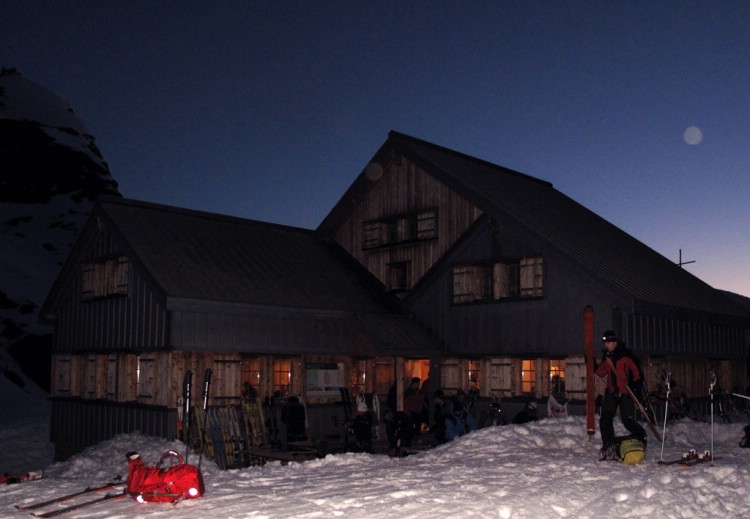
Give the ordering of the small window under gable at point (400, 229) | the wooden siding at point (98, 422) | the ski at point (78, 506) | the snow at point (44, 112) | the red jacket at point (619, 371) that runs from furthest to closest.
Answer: the snow at point (44, 112) < the small window under gable at point (400, 229) < the wooden siding at point (98, 422) < the red jacket at point (619, 371) < the ski at point (78, 506)


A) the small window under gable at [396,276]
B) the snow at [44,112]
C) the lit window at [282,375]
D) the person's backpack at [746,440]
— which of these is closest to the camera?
the person's backpack at [746,440]

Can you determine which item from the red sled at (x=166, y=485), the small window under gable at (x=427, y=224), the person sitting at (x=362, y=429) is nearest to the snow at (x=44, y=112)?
the small window under gable at (x=427, y=224)

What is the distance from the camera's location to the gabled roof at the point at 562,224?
22.0m

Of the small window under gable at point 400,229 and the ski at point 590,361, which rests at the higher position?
the small window under gable at point 400,229

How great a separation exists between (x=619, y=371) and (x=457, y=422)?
5507mm

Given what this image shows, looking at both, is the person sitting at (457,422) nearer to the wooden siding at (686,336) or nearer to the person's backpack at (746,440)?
the wooden siding at (686,336)

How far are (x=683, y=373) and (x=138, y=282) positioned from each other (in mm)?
15442

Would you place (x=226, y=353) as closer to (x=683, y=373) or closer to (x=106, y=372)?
(x=106, y=372)

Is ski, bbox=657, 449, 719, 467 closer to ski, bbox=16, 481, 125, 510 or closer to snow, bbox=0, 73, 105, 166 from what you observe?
ski, bbox=16, 481, 125, 510

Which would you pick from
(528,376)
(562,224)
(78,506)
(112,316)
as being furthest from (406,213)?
(78,506)

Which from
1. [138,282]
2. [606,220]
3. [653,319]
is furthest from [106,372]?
[606,220]

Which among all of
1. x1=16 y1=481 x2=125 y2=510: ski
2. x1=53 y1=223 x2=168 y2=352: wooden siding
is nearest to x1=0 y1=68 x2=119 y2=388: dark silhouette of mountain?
x1=53 y1=223 x2=168 y2=352: wooden siding

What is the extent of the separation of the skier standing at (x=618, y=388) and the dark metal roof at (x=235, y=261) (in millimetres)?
10373

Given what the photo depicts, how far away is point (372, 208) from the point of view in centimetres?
2733
